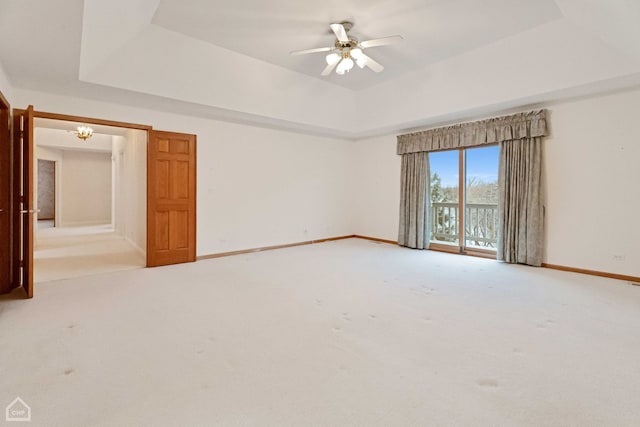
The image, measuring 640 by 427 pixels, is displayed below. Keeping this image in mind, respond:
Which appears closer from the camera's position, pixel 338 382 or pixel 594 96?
pixel 338 382

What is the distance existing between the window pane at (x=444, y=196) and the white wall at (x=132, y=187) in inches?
212

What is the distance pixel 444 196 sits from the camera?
625 centimetres

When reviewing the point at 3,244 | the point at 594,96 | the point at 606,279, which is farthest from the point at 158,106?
the point at 606,279

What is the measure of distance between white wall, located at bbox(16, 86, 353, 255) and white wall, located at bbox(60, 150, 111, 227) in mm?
7874

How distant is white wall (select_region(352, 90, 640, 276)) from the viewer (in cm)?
396

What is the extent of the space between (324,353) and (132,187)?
605cm

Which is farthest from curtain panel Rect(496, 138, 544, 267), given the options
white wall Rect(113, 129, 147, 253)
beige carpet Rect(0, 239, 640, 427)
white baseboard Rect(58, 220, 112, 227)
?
white baseboard Rect(58, 220, 112, 227)

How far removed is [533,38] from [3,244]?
268 inches

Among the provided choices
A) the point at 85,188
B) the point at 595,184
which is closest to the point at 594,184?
the point at 595,184

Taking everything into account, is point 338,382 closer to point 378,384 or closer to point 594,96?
point 378,384

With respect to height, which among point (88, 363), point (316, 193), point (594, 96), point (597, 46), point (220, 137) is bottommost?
point (88, 363)

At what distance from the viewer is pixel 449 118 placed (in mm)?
5355

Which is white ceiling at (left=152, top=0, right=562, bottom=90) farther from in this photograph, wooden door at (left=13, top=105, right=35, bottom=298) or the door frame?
wooden door at (left=13, top=105, right=35, bottom=298)

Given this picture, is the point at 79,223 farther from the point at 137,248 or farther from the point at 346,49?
the point at 346,49
